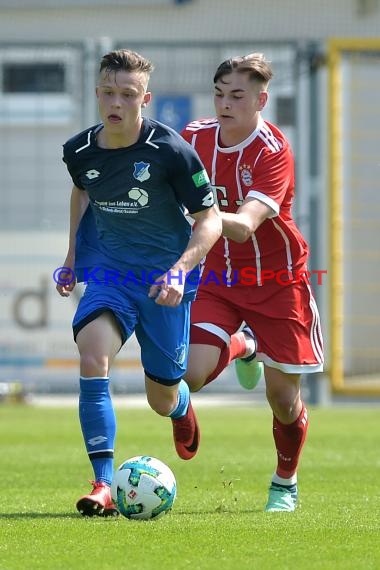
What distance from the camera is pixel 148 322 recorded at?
6.23 metres

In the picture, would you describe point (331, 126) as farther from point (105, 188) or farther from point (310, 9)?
point (105, 188)

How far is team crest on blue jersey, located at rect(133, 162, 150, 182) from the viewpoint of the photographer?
6.02 meters

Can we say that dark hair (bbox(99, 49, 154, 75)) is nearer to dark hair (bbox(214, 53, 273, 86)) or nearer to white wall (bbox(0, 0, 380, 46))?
dark hair (bbox(214, 53, 273, 86))

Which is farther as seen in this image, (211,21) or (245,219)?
(211,21)

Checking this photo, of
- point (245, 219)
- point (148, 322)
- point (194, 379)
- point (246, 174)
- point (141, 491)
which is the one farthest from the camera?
point (194, 379)

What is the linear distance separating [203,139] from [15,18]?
41.8 feet

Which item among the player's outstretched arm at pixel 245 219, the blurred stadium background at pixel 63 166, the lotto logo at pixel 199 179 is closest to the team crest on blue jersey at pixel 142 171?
the lotto logo at pixel 199 179

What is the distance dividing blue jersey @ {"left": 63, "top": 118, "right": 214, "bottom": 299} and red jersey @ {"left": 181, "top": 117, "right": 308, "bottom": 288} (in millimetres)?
457

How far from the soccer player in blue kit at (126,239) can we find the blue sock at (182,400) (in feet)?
0.49

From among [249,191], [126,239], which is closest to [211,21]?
[249,191]

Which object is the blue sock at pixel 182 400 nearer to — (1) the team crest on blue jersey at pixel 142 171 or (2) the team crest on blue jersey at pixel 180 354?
(2) the team crest on blue jersey at pixel 180 354

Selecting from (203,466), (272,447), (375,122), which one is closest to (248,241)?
(203,466)

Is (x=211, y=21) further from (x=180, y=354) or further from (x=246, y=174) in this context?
(x=180, y=354)

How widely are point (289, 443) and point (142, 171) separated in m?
1.68
